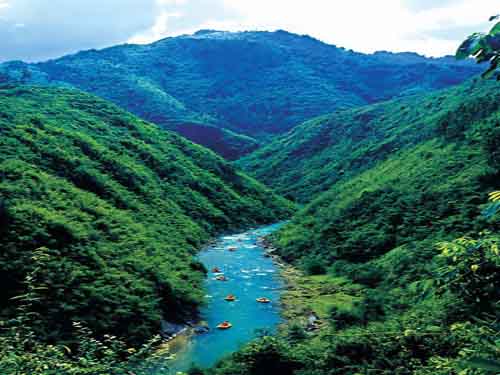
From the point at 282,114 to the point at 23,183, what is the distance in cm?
15454

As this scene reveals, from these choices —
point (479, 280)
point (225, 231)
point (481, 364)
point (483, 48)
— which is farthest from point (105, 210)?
point (481, 364)

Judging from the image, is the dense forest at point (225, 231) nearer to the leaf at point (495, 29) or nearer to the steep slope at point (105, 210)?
the leaf at point (495, 29)

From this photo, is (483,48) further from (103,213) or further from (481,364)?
(103,213)

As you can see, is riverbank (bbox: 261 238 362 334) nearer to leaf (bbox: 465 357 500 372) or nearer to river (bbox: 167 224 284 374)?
river (bbox: 167 224 284 374)

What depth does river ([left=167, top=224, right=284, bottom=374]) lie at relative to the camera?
74.7ft

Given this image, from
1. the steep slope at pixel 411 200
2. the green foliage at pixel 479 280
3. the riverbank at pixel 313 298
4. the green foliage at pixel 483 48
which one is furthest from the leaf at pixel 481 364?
the steep slope at pixel 411 200

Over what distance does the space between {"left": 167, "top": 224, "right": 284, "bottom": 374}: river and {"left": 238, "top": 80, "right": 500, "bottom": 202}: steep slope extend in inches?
1089

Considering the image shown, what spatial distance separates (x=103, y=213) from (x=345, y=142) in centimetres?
6974

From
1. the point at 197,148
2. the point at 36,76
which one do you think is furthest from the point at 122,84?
the point at 197,148

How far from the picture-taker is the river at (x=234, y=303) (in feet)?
74.7

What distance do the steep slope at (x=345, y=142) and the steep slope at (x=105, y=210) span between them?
1629 cm

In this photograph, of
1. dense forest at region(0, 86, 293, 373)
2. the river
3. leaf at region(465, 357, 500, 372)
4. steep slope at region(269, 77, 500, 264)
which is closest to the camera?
leaf at region(465, 357, 500, 372)

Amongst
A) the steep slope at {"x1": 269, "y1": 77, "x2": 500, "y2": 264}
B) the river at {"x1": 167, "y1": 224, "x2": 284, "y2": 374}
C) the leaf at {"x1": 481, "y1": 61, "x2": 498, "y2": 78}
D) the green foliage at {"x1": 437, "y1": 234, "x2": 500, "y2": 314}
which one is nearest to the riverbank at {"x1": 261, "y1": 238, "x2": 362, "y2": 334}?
the river at {"x1": 167, "y1": 224, "x2": 284, "y2": 374}

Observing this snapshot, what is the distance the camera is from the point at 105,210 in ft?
118
